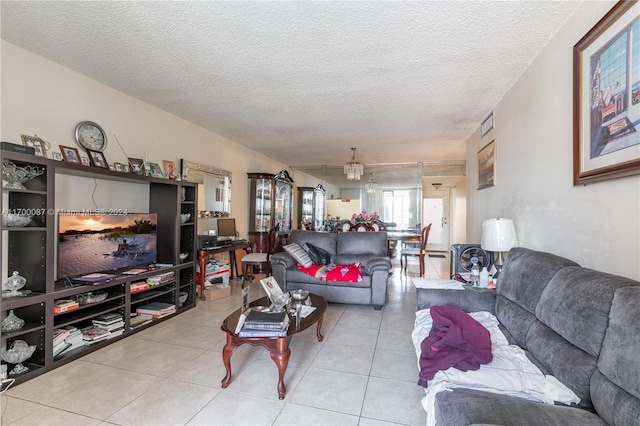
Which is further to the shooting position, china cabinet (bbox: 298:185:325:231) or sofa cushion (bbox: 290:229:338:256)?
china cabinet (bbox: 298:185:325:231)

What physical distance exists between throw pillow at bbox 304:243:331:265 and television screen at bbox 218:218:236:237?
1.48 meters

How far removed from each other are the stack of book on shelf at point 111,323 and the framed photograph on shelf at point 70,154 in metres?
1.43

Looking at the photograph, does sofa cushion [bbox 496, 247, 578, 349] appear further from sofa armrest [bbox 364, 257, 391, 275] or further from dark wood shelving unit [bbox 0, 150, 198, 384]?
dark wood shelving unit [bbox 0, 150, 198, 384]

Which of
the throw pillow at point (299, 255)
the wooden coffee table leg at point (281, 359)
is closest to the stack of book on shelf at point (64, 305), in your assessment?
the wooden coffee table leg at point (281, 359)

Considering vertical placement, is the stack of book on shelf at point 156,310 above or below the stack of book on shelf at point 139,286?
below

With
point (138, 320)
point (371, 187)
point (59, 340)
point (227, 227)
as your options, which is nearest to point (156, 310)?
point (138, 320)

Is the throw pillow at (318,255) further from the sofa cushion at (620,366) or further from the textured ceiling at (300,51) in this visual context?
the sofa cushion at (620,366)

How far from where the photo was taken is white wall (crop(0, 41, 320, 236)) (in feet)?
7.47

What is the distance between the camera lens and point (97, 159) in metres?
2.70

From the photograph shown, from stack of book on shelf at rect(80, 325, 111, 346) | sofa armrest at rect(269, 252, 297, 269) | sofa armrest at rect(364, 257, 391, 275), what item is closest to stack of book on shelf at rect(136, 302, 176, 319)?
stack of book on shelf at rect(80, 325, 111, 346)

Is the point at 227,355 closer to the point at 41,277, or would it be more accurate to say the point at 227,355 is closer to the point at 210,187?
the point at 41,277

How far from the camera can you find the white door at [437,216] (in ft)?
30.5

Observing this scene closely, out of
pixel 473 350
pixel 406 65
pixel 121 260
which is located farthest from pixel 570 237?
pixel 121 260

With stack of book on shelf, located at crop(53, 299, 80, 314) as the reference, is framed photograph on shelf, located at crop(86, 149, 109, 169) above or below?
above
